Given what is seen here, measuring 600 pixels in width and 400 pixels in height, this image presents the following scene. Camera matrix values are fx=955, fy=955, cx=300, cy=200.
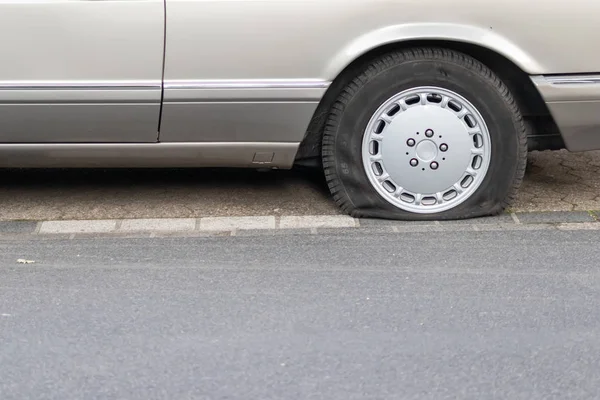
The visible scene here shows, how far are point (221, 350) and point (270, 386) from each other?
30cm

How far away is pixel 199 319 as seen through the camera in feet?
11.1

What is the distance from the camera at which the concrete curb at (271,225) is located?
434 centimetres

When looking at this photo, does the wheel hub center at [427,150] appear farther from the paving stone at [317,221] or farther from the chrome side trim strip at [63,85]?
the chrome side trim strip at [63,85]

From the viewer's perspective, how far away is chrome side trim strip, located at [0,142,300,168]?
4.28 meters

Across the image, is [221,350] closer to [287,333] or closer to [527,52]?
[287,333]

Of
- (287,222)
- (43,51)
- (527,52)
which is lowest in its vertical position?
(287,222)

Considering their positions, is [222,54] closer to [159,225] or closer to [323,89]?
[323,89]

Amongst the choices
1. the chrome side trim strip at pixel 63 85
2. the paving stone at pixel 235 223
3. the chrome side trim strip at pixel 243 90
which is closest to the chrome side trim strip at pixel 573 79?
the chrome side trim strip at pixel 243 90

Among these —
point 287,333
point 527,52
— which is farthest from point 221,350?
point 527,52

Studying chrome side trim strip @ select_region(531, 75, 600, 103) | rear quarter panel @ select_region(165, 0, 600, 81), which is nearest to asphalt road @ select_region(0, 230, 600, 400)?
chrome side trim strip @ select_region(531, 75, 600, 103)

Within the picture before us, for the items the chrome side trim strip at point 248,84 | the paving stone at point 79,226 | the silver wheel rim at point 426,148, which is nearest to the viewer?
the chrome side trim strip at point 248,84

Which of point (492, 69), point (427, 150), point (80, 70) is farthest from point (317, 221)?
point (80, 70)

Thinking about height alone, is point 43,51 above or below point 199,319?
above

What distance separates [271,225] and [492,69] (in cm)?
123
